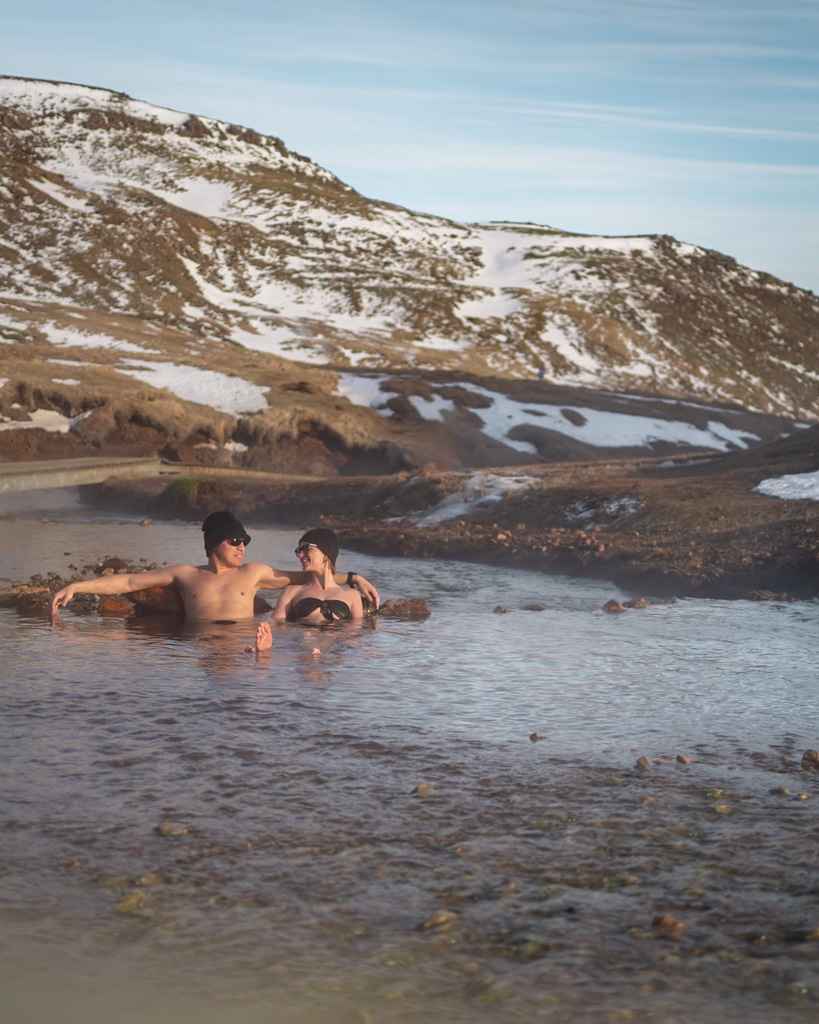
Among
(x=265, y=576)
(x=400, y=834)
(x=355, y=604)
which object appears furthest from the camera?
(x=355, y=604)

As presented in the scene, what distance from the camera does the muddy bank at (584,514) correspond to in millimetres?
14555

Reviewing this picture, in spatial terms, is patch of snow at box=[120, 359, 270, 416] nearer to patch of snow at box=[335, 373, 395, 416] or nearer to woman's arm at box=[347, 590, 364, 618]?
patch of snow at box=[335, 373, 395, 416]

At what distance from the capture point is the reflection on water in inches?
152

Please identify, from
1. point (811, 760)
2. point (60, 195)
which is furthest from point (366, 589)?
point (60, 195)

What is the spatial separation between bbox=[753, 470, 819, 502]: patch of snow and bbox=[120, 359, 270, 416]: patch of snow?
62.9 ft

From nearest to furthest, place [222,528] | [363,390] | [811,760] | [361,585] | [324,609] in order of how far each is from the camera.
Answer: [811,760]
[222,528]
[361,585]
[324,609]
[363,390]

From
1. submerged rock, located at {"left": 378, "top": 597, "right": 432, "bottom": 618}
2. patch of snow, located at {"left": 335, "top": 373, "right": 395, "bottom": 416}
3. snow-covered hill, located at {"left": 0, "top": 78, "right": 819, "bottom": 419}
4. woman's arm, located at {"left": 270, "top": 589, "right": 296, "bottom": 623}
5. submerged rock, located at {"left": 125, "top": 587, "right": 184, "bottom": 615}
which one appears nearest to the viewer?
woman's arm, located at {"left": 270, "top": 589, "right": 296, "bottom": 623}

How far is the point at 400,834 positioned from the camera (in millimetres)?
5250

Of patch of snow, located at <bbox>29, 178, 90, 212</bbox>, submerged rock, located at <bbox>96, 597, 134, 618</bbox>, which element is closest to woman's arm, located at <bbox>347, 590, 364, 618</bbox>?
submerged rock, located at <bbox>96, 597, 134, 618</bbox>

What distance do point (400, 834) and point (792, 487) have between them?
1402 cm

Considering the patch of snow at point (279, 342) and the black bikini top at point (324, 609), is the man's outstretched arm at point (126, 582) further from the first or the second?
the patch of snow at point (279, 342)

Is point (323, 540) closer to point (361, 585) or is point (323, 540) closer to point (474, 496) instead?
point (361, 585)

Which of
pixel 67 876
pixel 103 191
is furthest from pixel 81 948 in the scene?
pixel 103 191

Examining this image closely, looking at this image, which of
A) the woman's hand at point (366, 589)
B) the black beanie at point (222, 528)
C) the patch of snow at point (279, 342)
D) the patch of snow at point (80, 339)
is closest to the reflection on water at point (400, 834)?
the woman's hand at point (366, 589)
